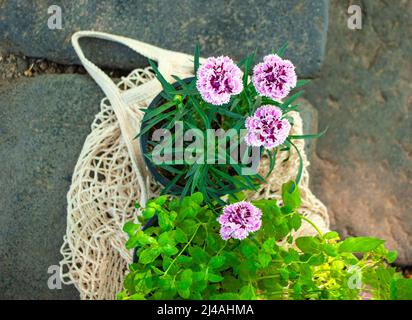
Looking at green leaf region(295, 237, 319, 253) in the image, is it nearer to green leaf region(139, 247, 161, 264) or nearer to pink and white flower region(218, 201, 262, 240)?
pink and white flower region(218, 201, 262, 240)

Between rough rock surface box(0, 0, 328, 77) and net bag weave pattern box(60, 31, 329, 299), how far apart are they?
8cm

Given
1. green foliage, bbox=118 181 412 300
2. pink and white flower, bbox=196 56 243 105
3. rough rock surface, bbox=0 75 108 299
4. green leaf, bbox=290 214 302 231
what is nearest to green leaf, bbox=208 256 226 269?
green foliage, bbox=118 181 412 300

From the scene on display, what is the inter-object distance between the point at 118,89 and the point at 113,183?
0.67 feet

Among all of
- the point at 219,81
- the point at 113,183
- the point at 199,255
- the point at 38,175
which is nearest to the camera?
the point at 219,81

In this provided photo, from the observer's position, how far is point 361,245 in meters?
0.91

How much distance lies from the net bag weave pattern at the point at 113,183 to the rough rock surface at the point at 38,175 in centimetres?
8

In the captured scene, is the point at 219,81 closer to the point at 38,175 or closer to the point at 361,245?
the point at 361,245

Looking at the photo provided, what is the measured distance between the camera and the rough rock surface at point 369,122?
1.58m

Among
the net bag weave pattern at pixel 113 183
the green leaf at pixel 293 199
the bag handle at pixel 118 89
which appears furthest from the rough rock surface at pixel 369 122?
the green leaf at pixel 293 199

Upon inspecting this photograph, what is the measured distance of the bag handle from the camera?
116 centimetres

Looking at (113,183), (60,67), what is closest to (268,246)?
(113,183)

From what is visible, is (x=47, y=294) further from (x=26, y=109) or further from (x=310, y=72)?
(x=310, y=72)

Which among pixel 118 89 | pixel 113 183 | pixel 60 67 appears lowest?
pixel 113 183

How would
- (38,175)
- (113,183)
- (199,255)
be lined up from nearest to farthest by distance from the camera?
(199,255)
(113,183)
(38,175)
